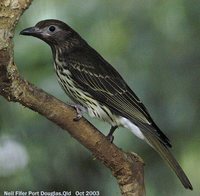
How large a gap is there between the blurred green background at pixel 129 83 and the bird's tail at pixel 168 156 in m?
0.19

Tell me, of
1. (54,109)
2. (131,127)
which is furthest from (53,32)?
(54,109)

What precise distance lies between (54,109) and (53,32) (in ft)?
1.58

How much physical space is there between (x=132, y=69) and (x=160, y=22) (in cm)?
17

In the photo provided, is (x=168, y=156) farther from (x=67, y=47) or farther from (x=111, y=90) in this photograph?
(x=67, y=47)

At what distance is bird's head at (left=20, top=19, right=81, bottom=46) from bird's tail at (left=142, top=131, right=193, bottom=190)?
39 centimetres

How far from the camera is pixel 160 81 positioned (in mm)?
1811

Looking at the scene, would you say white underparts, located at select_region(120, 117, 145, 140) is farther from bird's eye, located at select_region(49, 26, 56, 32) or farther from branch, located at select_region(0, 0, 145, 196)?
bird's eye, located at select_region(49, 26, 56, 32)

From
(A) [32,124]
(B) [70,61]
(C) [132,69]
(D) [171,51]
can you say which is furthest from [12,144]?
(D) [171,51]

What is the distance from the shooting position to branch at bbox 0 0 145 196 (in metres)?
1.14

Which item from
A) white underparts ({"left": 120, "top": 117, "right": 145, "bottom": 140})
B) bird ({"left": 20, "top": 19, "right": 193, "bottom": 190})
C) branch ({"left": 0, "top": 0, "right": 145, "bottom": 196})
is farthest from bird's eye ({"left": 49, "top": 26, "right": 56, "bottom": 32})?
branch ({"left": 0, "top": 0, "right": 145, "bottom": 196})

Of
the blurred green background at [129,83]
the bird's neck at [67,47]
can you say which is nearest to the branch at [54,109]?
the blurred green background at [129,83]

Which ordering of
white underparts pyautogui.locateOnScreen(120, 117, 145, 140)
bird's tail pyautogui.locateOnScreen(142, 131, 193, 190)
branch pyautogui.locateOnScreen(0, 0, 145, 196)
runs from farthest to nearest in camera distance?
white underparts pyautogui.locateOnScreen(120, 117, 145, 140), bird's tail pyautogui.locateOnScreen(142, 131, 193, 190), branch pyautogui.locateOnScreen(0, 0, 145, 196)

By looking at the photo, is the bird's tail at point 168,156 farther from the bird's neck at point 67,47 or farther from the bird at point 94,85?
the bird's neck at point 67,47

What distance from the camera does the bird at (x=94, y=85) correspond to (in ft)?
5.28
